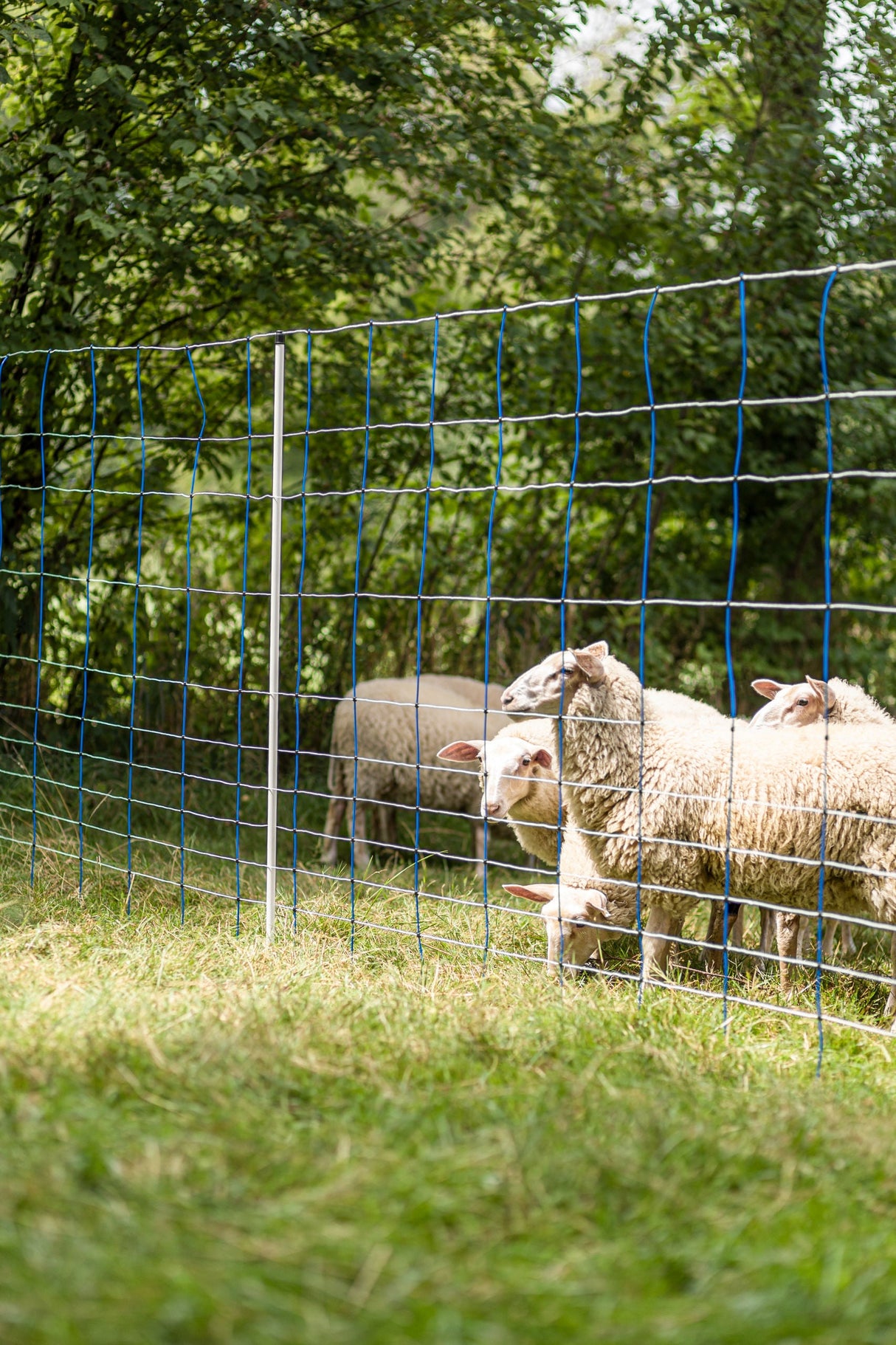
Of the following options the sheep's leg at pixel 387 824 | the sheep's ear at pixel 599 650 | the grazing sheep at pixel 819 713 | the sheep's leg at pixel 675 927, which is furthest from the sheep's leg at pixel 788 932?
the sheep's leg at pixel 387 824

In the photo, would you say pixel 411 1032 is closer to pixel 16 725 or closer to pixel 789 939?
pixel 789 939

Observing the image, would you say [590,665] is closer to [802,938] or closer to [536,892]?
[536,892]

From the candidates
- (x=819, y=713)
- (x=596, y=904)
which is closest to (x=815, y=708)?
(x=819, y=713)

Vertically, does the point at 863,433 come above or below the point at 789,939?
above

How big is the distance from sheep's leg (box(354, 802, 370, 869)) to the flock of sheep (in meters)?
1.55

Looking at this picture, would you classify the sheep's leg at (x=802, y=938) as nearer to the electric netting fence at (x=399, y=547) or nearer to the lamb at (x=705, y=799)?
the lamb at (x=705, y=799)

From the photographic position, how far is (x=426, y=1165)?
2.38 metres

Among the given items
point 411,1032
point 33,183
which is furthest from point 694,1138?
point 33,183

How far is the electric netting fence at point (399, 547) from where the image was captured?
6645mm

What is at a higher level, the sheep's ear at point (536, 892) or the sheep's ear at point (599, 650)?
the sheep's ear at point (599, 650)

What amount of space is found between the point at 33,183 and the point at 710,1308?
6459 millimetres

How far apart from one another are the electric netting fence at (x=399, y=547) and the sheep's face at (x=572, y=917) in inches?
47.5

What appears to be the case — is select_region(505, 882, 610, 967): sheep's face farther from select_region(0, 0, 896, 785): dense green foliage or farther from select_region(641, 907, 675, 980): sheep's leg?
select_region(0, 0, 896, 785): dense green foliage

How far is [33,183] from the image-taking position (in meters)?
6.61
